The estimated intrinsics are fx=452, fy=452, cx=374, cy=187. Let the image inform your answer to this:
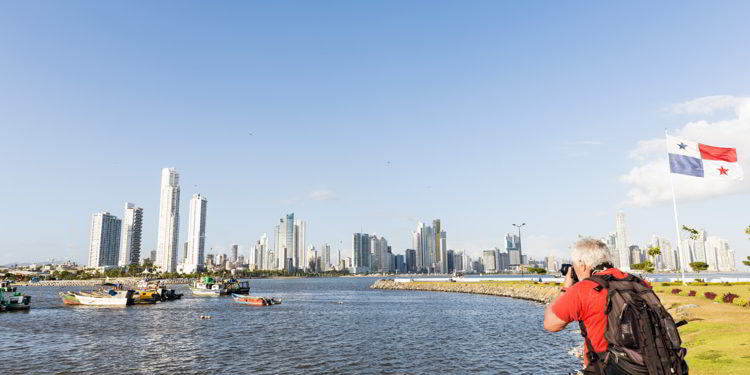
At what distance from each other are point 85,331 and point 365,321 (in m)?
31.1

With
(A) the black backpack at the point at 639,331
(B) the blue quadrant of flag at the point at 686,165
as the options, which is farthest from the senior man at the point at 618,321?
(B) the blue quadrant of flag at the point at 686,165

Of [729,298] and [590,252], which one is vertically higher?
[590,252]

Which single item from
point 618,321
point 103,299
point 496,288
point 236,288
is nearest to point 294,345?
point 618,321

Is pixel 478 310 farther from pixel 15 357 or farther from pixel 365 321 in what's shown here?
pixel 15 357

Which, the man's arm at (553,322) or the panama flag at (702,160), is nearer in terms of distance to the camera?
the man's arm at (553,322)

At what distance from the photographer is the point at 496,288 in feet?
317

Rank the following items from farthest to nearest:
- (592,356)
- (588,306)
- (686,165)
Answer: (686,165)
(592,356)
(588,306)

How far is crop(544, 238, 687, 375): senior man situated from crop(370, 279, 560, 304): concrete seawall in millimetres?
68638

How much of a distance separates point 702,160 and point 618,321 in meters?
42.7

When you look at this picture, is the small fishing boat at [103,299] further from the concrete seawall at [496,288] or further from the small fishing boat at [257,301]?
the concrete seawall at [496,288]

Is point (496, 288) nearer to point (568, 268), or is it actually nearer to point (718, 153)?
point (718, 153)

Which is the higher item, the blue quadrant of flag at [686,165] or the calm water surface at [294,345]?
the blue quadrant of flag at [686,165]

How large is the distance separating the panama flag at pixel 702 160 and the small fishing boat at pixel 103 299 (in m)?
90.3

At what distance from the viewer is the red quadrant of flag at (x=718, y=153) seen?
3706 centimetres
